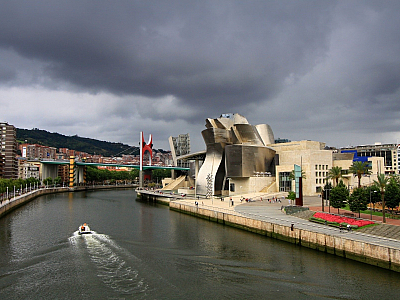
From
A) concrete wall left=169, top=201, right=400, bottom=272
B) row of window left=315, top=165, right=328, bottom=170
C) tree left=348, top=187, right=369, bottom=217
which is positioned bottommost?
concrete wall left=169, top=201, right=400, bottom=272

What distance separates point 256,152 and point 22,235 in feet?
142

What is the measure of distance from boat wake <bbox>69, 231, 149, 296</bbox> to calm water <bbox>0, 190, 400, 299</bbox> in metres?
0.06

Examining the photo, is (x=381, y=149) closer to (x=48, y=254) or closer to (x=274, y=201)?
(x=274, y=201)

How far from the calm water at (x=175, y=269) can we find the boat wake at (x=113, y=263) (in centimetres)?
6

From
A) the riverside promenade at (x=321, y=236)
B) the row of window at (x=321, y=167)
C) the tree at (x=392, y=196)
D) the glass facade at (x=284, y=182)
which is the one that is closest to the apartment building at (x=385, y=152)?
the row of window at (x=321, y=167)

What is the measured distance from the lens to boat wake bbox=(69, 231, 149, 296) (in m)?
18.0

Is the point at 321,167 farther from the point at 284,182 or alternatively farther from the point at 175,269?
the point at 175,269

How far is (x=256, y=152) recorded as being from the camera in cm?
6331

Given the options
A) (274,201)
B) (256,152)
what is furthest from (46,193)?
(274,201)

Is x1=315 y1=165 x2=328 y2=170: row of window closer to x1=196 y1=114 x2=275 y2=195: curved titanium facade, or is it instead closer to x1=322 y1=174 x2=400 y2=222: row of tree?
x1=196 y1=114 x2=275 y2=195: curved titanium facade

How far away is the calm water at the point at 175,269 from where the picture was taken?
17.4 meters

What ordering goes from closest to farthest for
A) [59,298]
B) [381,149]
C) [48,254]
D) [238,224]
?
[59,298] → [48,254] → [238,224] → [381,149]

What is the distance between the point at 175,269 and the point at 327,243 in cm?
1185

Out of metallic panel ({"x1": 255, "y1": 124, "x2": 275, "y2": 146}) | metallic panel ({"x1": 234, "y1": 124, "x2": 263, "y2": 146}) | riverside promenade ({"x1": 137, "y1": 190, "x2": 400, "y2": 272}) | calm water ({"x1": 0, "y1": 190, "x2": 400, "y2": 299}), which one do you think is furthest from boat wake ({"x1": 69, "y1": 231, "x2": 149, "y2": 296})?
metallic panel ({"x1": 255, "y1": 124, "x2": 275, "y2": 146})
